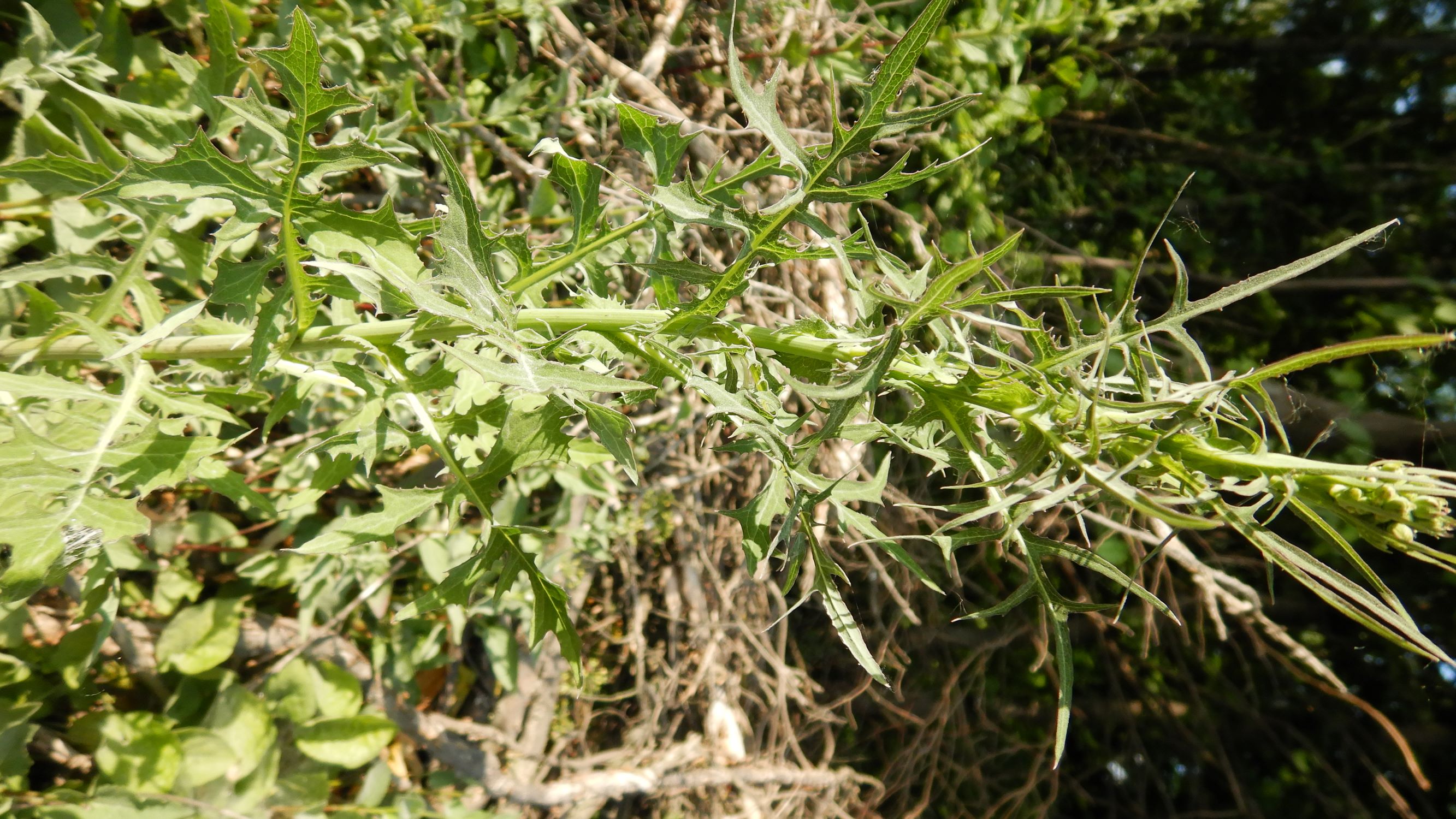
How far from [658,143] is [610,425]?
13.2 inches

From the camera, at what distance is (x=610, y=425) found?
866mm

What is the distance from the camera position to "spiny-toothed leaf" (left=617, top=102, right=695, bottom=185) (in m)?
0.95

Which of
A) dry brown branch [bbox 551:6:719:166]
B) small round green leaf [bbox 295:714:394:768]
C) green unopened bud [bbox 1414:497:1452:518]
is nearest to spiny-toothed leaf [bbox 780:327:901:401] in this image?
green unopened bud [bbox 1414:497:1452:518]

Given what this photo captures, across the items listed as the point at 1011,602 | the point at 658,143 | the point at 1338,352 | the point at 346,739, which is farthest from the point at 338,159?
the point at 346,739

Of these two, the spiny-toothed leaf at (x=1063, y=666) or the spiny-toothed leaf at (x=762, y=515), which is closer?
the spiny-toothed leaf at (x=1063, y=666)

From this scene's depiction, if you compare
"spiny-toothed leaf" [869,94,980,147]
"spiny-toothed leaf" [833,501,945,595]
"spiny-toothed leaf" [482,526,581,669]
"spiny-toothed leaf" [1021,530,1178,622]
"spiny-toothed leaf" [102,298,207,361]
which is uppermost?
"spiny-toothed leaf" [869,94,980,147]

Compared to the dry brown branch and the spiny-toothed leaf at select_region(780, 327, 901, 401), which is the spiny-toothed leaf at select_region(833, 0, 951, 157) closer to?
the spiny-toothed leaf at select_region(780, 327, 901, 401)

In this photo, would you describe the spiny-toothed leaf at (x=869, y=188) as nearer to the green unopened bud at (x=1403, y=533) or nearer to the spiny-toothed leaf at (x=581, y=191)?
the spiny-toothed leaf at (x=581, y=191)

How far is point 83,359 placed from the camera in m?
1.05

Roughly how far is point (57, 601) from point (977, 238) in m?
2.47

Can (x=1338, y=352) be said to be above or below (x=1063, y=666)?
above

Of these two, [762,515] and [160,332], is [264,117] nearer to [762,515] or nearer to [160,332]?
[160,332]

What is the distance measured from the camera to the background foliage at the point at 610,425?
37.9 inches

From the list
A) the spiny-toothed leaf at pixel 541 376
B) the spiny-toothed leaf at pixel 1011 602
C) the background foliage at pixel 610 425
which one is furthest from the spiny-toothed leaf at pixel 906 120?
the spiny-toothed leaf at pixel 1011 602
